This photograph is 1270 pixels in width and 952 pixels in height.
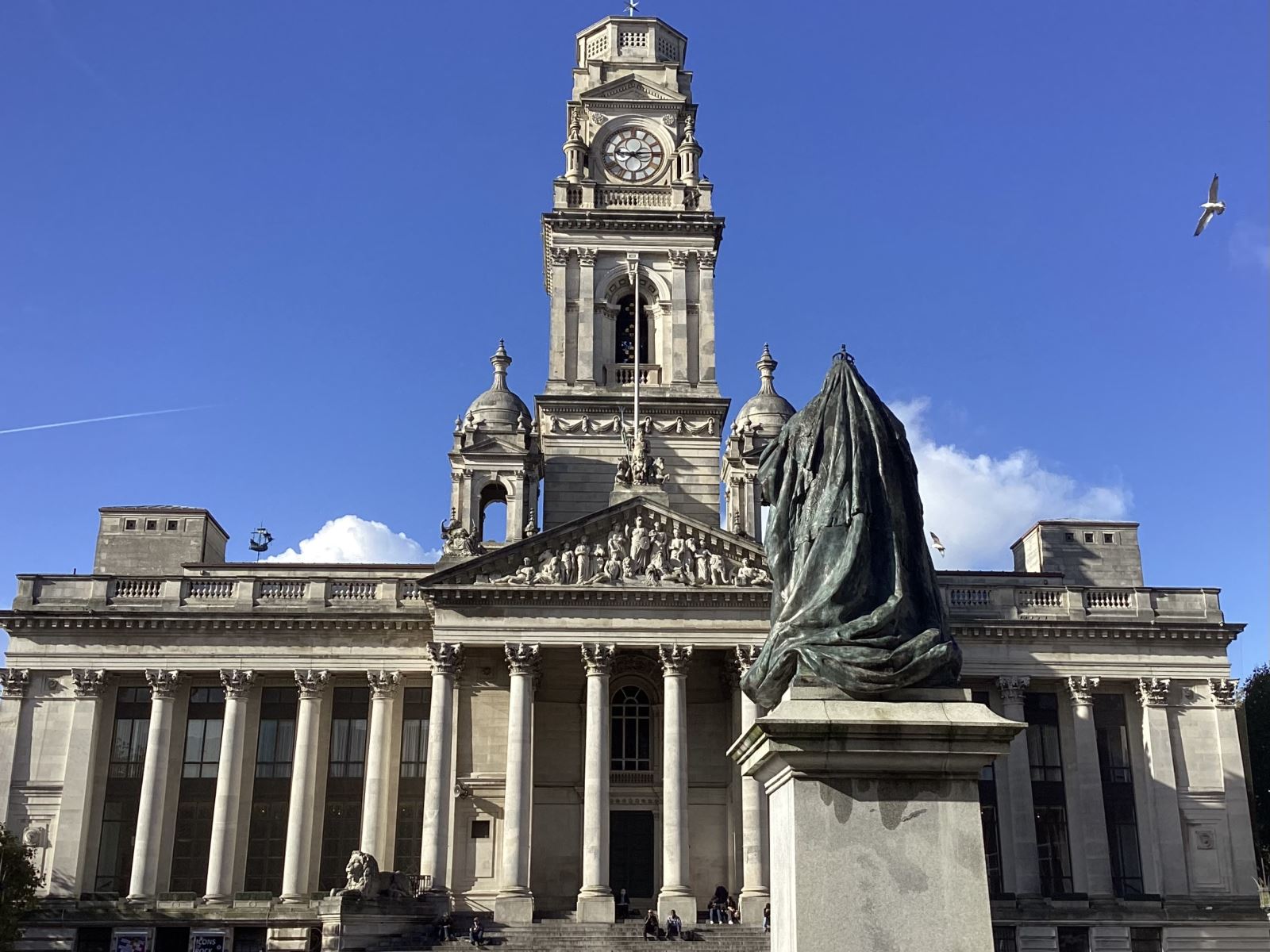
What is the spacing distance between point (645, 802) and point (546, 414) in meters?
18.1

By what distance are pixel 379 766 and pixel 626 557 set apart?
40.7 feet

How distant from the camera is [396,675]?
51.9 metres

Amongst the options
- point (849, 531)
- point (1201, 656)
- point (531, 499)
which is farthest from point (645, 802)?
point (849, 531)

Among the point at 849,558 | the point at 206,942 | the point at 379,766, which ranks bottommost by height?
the point at 206,942

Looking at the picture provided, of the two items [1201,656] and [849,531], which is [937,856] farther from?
[1201,656]

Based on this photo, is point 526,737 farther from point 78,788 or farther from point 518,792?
point 78,788

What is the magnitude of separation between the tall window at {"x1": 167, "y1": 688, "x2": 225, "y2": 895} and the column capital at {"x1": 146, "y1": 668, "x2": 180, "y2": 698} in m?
1.08

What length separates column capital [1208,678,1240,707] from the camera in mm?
53750

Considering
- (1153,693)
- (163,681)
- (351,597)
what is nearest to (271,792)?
(163,681)

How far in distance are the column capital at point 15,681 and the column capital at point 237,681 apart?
7665mm

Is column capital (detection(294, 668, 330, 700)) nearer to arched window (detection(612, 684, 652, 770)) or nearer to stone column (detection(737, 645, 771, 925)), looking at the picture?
arched window (detection(612, 684, 652, 770))

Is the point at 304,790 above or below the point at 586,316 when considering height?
→ below

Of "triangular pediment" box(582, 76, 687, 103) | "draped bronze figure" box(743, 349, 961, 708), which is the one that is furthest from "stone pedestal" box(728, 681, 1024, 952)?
"triangular pediment" box(582, 76, 687, 103)

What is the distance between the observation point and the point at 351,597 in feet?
175
